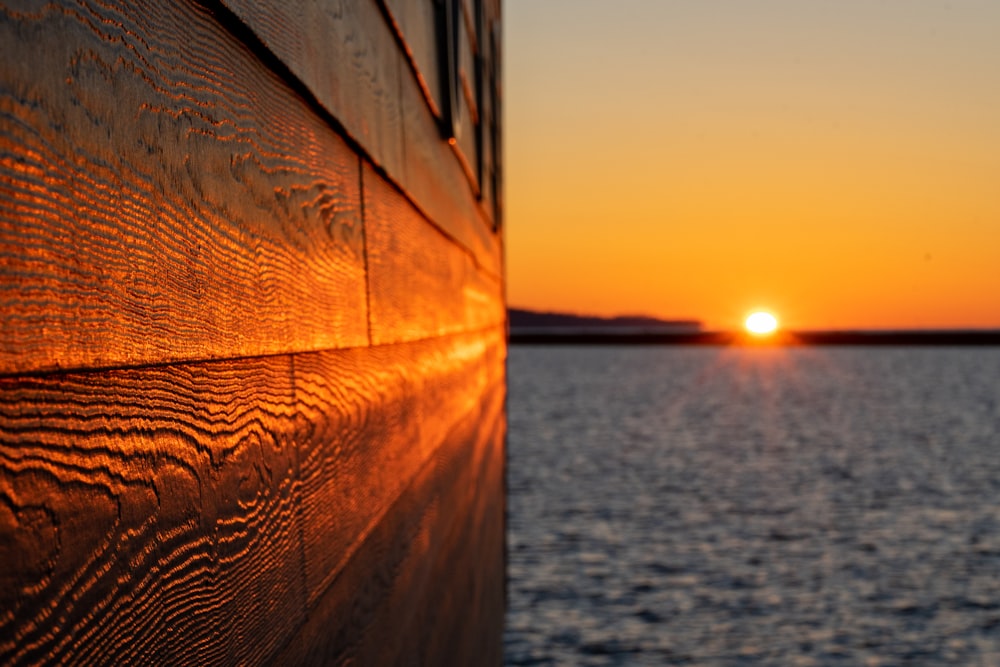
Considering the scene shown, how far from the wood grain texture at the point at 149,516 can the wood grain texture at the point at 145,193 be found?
31 millimetres

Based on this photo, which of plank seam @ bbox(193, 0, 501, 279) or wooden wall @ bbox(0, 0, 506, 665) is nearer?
wooden wall @ bbox(0, 0, 506, 665)

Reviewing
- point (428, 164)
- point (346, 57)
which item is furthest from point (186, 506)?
point (428, 164)

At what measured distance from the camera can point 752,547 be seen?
64.8 ft

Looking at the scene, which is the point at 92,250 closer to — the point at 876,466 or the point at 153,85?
the point at 153,85

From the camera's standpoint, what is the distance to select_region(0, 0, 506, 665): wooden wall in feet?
2.14

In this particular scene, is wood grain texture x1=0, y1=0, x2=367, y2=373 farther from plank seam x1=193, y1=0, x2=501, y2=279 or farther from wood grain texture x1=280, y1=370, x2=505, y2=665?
wood grain texture x1=280, y1=370, x2=505, y2=665

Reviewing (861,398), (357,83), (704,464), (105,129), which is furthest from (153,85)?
(861,398)

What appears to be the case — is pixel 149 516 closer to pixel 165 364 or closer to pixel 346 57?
pixel 165 364

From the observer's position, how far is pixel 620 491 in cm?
2678

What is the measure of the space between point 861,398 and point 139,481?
78609 mm

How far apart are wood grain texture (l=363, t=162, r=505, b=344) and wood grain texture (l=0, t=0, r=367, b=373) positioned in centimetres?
46

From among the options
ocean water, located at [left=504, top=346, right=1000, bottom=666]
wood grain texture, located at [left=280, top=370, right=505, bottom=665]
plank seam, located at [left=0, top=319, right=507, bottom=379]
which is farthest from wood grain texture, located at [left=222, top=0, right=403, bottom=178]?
ocean water, located at [left=504, top=346, right=1000, bottom=666]

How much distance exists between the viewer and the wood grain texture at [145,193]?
2.09 feet

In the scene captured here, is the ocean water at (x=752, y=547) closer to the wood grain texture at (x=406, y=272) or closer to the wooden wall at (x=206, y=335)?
the wood grain texture at (x=406, y=272)
